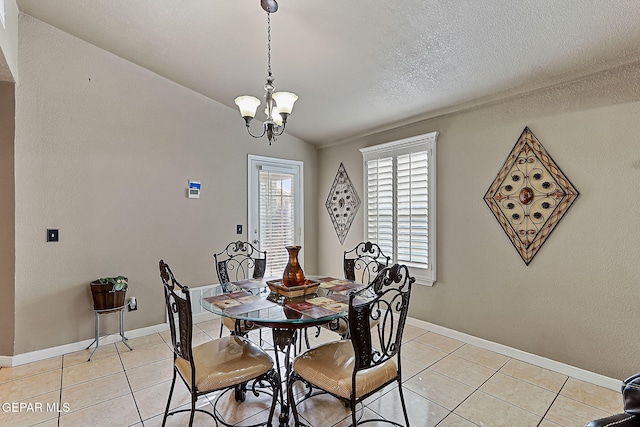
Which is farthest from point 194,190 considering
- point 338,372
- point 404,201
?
point 338,372

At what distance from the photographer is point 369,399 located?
88.9 inches

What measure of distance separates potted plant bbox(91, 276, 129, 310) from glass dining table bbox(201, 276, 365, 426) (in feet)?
4.11

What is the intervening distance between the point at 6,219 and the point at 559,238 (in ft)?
15.6

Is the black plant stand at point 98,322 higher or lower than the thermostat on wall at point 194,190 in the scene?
lower

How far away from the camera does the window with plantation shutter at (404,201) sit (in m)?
3.48

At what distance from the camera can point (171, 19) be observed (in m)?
2.55

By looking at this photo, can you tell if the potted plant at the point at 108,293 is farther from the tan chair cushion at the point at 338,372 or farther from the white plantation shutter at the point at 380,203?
the white plantation shutter at the point at 380,203

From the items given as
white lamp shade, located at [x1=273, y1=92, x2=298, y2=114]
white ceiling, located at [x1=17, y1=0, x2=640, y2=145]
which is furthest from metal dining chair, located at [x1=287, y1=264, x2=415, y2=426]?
white ceiling, located at [x1=17, y1=0, x2=640, y2=145]

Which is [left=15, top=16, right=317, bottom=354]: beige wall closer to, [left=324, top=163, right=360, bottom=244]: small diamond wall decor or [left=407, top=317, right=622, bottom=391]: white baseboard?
[left=324, top=163, right=360, bottom=244]: small diamond wall decor

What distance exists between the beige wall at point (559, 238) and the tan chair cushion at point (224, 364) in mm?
2238

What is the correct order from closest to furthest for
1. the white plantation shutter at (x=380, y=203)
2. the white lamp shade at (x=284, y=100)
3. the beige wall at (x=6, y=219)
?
the white lamp shade at (x=284, y=100) → the beige wall at (x=6, y=219) → the white plantation shutter at (x=380, y=203)

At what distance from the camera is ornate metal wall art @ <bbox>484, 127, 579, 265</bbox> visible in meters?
2.58

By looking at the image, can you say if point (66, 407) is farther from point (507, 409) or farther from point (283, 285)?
point (507, 409)

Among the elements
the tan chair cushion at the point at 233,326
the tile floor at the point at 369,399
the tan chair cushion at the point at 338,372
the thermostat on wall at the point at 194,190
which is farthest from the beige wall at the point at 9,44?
the tan chair cushion at the point at 338,372
